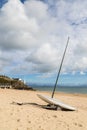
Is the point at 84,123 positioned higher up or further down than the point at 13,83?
further down

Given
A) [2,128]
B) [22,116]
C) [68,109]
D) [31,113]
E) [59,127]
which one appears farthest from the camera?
[68,109]

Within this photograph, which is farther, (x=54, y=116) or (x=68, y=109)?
(x=68, y=109)

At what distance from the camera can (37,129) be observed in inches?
607

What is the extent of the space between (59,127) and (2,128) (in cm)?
339

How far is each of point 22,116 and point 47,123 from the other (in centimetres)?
178

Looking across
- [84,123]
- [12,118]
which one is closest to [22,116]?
[12,118]

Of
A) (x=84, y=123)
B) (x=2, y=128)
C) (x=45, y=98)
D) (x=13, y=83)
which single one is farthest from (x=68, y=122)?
(x=13, y=83)

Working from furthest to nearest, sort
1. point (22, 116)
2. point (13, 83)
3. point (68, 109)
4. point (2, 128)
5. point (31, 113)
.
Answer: point (13, 83), point (68, 109), point (31, 113), point (22, 116), point (2, 128)

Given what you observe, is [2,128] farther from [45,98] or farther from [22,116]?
[45,98]

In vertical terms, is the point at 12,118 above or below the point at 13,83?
below

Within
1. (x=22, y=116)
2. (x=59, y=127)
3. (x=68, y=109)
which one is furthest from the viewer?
(x=68, y=109)

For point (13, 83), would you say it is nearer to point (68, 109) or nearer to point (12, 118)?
point (68, 109)

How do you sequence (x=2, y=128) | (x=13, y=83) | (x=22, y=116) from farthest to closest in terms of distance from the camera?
(x=13, y=83), (x=22, y=116), (x=2, y=128)

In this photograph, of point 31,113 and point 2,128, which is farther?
point 31,113
